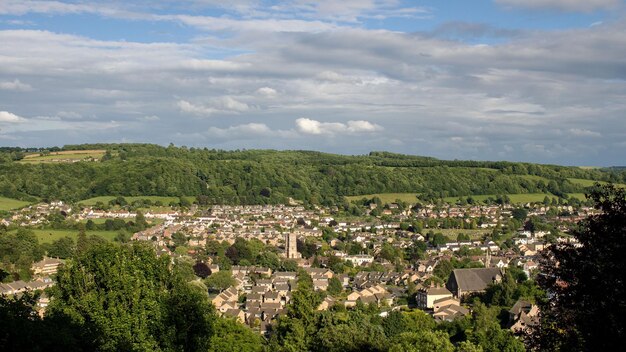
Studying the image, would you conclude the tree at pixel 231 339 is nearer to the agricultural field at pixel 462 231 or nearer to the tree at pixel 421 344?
the tree at pixel 421 344

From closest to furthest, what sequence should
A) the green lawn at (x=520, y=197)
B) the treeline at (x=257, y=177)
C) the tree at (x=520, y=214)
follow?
the tree at (x=520, y=214)
the treeline at (x=257, y=177)
the green lawn at (x=520, y=197)

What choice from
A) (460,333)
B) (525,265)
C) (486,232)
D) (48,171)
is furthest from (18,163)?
(460,333)

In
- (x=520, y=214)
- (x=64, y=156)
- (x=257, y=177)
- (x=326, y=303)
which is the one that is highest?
(x=64, y=156)

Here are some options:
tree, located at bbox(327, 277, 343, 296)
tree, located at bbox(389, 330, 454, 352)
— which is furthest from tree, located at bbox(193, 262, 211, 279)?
tree, located at bbox(389, 330, 454, 352)

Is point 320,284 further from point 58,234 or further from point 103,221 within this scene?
point 103,221

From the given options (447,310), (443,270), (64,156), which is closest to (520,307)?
(447,310)

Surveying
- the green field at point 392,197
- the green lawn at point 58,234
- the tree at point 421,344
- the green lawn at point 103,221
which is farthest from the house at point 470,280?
the green field at point 392,197
